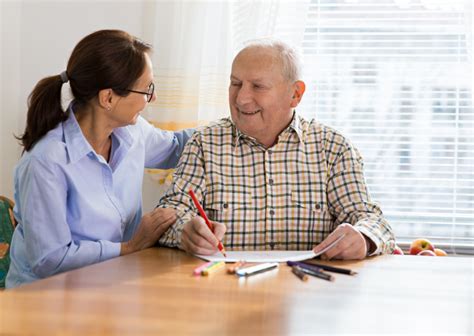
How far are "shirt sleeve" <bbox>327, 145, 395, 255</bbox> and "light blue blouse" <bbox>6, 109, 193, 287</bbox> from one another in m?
0.63

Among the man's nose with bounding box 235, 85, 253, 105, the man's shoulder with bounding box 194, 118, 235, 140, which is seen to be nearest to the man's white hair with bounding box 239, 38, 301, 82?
the man's nose with bounding box 235, 85, 253, 105

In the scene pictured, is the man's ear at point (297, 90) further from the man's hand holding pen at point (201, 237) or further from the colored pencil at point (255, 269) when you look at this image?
the colored pencil at point (255, 269)

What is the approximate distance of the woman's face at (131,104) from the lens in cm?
223

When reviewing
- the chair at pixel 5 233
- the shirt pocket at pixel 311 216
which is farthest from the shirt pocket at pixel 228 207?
the chair at pixel 5 233

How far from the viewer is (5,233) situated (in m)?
3.00

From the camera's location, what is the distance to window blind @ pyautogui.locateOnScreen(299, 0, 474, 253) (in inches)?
126

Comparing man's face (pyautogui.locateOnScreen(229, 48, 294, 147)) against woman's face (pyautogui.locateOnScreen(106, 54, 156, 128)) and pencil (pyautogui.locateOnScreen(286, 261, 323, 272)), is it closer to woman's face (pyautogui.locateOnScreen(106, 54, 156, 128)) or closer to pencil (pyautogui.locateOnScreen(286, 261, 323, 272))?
woman's face (pyautogui.locateOnScreen(106, 54, 156, 128))

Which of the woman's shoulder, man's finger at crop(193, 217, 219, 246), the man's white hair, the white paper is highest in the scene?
the man's white hair

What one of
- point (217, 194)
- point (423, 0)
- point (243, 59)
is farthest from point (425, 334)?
point (423, 0)

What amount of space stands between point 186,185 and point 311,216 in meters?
0.40

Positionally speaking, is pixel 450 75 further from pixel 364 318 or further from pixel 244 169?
pixel 364 318

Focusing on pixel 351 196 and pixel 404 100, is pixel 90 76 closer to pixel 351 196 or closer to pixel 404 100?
pixel 351 196

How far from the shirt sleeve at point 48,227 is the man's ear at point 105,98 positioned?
258 mm

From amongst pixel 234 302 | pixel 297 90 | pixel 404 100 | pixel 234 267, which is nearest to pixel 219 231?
pixel 234 267
